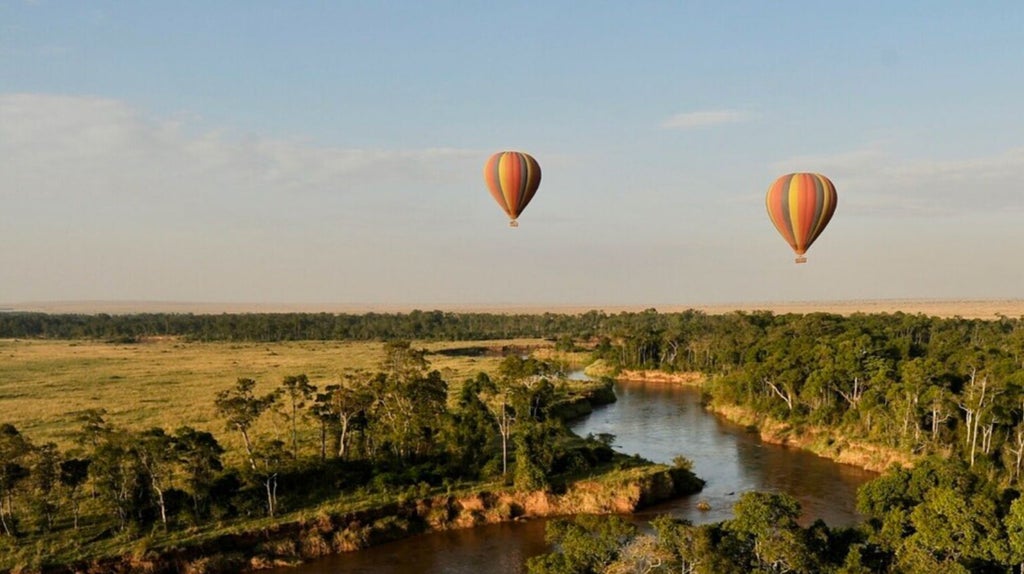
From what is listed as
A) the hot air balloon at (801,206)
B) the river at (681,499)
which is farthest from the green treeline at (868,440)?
the hot air balloon at (801,206)

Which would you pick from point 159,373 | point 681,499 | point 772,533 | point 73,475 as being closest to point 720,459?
point 681,499

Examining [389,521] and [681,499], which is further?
[681,499]

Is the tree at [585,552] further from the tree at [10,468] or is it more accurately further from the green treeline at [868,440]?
the tree at [10,468]

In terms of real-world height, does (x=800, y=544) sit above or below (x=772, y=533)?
below

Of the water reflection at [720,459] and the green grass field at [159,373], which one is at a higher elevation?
the green grass field at [159,373]

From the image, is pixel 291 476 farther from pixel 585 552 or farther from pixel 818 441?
pixel 818 441

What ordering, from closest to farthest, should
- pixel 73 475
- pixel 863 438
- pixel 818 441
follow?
1. pixel 73 475
2. pixel 863 438
3. pixel 818 441
